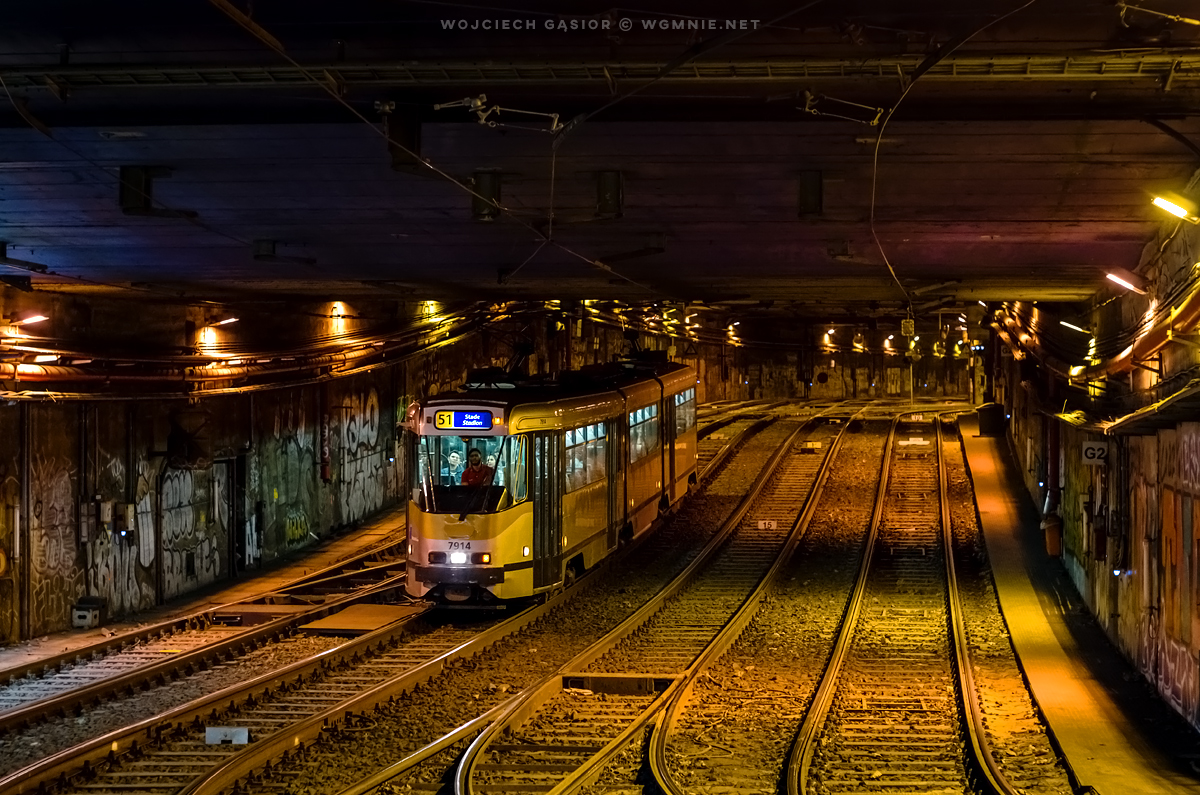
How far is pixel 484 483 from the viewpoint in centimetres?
1692

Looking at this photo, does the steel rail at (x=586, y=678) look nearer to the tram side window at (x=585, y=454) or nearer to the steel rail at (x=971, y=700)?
the tram side window at (x=585, y=454)

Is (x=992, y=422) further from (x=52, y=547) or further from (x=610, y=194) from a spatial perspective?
(x=610, y=194)

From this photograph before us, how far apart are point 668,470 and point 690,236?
12.0 meters

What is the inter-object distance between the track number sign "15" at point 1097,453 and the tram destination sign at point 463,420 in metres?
8.24

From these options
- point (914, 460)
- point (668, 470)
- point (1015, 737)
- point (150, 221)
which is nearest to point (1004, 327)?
point (914, 460)

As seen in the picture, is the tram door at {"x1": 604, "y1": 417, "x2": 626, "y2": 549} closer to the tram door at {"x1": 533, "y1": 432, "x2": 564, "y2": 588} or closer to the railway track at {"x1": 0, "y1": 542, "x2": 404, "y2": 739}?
the tram door at {"x1": 533, "y1": 432, "x2": 564, "y2": 588}

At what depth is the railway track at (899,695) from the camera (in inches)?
420

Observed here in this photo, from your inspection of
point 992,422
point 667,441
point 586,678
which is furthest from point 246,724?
point 992,422

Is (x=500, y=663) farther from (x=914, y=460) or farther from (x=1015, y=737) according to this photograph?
(x=914, y=460)

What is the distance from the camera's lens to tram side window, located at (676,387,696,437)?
27.7m

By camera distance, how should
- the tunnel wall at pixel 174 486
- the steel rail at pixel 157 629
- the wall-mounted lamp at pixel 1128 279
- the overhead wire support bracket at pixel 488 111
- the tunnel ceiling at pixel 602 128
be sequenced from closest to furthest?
the tunnel ceiling at pixel 602 128 → the overhead wire support bracket at pixel 488 111 → the wall-mounted lamp at pixel 1128 279 → the steel rail at pixel 157 629 → the tunnel wall at pixel 174 486

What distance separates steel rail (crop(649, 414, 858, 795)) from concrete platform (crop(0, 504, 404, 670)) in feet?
27.1

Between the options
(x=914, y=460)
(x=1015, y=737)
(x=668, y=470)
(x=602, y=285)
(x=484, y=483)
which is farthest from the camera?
(x=914, y=460)

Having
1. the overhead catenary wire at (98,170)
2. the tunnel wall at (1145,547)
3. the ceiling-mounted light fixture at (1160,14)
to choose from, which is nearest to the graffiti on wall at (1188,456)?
the tunnel wall at (1145,547)
